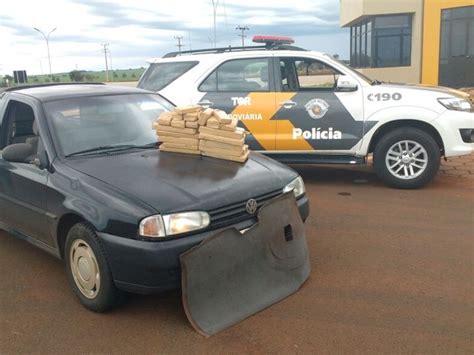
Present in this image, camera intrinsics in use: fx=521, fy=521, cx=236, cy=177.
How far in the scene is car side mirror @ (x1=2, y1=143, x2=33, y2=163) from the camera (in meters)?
4.33

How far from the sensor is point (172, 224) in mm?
3457

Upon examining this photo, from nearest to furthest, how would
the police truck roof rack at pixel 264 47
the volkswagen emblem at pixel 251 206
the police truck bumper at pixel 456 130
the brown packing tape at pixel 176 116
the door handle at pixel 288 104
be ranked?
the volkswagen emblem at pixel 251 206 < the brown packing tape at pixel 176 116 < the police truck bumper at pixel 456 130 < the door handle at pixel 288 104 < the police truck roof rack at pixel 264 47

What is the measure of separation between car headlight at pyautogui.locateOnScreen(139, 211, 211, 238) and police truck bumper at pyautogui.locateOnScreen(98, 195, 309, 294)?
5cm

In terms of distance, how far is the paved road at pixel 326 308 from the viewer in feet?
11.0

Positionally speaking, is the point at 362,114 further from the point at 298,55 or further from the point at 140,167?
the point at 140,167

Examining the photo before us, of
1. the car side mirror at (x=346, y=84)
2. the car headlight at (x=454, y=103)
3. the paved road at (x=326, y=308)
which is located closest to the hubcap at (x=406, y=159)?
the car headlight at (x=454, y=103)

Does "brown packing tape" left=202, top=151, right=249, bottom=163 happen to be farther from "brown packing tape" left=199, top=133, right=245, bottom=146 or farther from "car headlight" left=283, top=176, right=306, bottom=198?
"car headlight" left=283, top=176, right=306, bottom=198

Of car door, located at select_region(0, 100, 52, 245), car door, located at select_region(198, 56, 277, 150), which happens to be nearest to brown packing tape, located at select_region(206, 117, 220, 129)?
car door, located at select_region(0, 100, 52, 245)

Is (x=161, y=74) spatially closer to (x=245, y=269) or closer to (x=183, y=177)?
(x=183, y=177)

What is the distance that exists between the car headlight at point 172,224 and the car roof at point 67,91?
1912 mm

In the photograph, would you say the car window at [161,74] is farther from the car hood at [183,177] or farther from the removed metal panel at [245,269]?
the removed metal panel at [245,269]

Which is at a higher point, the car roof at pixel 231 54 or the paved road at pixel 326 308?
the car roof at pixel 231 54

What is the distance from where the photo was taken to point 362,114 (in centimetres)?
717

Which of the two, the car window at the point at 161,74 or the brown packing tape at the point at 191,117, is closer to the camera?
the brown packing tape at the point at 191,117
